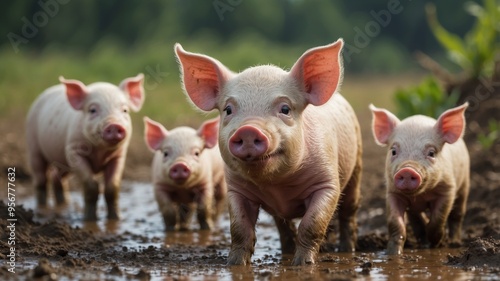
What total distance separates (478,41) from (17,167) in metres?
6.82

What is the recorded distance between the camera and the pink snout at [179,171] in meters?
8.53

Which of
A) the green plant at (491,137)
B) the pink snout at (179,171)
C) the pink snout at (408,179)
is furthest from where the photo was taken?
the green plant at (491,137)

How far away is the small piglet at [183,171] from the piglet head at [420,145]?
83.5 inches

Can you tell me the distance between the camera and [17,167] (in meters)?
12.7

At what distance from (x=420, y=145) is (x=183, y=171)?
2.48m

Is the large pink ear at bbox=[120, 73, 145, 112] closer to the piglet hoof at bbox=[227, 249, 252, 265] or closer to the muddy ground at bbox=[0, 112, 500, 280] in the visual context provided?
the muddy ground at bbox=[0, 112, 500, 280]

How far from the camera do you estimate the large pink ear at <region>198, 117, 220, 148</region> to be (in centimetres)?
884

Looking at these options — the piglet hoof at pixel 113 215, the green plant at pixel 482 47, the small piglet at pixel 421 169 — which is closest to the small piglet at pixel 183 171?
the piglet hoof at pixel 113 215

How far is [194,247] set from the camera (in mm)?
7375

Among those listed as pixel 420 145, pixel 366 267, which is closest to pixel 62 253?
pixel 366 267

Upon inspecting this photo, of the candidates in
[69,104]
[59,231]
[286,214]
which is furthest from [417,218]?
[69,104]

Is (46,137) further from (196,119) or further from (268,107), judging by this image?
(196,119)

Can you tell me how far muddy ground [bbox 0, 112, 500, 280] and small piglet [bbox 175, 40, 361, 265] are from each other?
0.98 ft

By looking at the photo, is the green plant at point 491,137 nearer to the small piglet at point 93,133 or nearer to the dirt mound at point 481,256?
the small piglet at point 93,133
